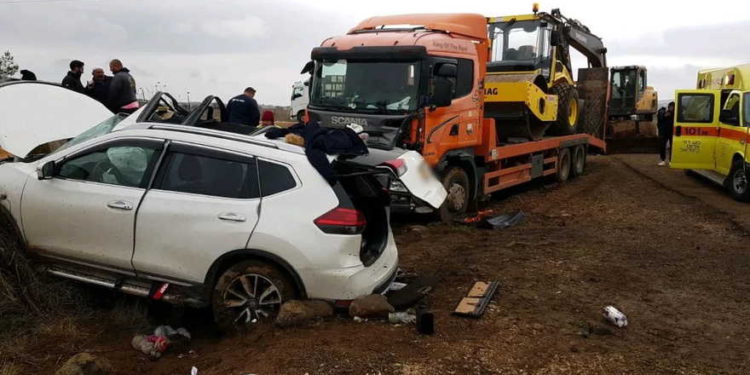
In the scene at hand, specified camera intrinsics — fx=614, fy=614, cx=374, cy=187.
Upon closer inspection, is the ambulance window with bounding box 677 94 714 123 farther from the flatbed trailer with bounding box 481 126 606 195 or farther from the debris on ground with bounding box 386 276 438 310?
the debris on ground with bounding box 386 276 438 310

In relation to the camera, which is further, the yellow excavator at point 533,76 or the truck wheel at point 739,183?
the yellow excavator at point 533,76

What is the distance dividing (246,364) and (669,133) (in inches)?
668

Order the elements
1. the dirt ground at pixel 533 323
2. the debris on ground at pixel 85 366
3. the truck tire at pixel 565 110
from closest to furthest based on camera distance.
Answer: the debris on ground at pixel 85 366, the dirt ground at pixel 533 323, the truck tire at pixel 565 110

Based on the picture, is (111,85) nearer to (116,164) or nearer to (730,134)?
(116,164)

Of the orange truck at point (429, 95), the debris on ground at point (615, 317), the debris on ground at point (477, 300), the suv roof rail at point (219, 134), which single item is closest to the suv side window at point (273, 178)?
the suv roof rail at point (219, 134)

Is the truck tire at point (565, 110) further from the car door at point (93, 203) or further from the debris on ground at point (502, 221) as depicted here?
the car door at point (93, 203)

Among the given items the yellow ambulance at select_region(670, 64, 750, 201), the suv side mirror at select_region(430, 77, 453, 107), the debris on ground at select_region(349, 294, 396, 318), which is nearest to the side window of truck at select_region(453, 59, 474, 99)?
the suv side mirror at select_region(430, 77, 453, 107)

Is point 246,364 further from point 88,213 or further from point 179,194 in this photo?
point 88,213

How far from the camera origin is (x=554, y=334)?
4.77 metres

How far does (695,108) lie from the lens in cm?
1249

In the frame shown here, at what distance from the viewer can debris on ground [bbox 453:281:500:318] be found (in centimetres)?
509

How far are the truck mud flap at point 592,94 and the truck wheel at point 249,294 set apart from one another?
13.7 meters

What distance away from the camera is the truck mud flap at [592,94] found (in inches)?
656

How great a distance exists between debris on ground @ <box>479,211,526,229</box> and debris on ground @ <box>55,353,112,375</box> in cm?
617
